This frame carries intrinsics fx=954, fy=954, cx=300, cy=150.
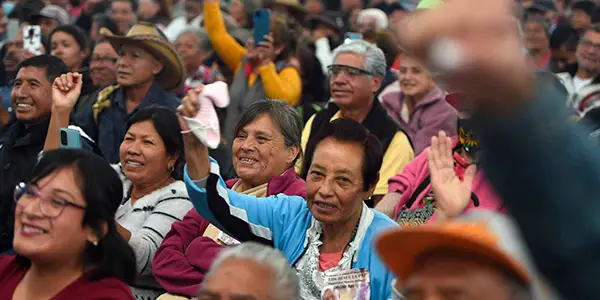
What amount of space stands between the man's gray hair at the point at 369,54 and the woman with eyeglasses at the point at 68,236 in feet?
10.9

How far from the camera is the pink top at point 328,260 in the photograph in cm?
368

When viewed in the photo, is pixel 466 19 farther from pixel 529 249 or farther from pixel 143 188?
pixel 143 188

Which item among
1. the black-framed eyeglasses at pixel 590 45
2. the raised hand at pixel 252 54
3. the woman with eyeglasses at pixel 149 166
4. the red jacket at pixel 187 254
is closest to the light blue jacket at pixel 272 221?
the red jacket at pixel 187 254

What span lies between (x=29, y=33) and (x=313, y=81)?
259 cm

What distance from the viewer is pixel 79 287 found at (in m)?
3.16

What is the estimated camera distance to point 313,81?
8.95 metres

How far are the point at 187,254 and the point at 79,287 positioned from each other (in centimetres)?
101

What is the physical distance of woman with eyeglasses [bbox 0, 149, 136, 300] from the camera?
3.17m

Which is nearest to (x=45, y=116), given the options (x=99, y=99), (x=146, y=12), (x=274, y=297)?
(x=99, y=99)

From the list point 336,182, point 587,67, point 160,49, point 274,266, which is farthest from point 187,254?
point 587,67

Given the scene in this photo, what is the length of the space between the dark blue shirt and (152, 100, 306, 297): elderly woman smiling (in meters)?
1.99

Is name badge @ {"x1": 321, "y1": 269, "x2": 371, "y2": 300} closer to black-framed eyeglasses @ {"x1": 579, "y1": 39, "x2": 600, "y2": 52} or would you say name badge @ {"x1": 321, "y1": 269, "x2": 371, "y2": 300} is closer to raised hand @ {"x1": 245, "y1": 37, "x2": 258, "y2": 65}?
raised hand @ {"x1": 245, "y1": 37, "x2": 258, "y2": 65}

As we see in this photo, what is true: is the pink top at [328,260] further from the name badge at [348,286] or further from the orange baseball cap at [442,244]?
the orange baseball cap at [442,244]

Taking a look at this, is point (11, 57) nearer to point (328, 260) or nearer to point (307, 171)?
point (307, 171)
